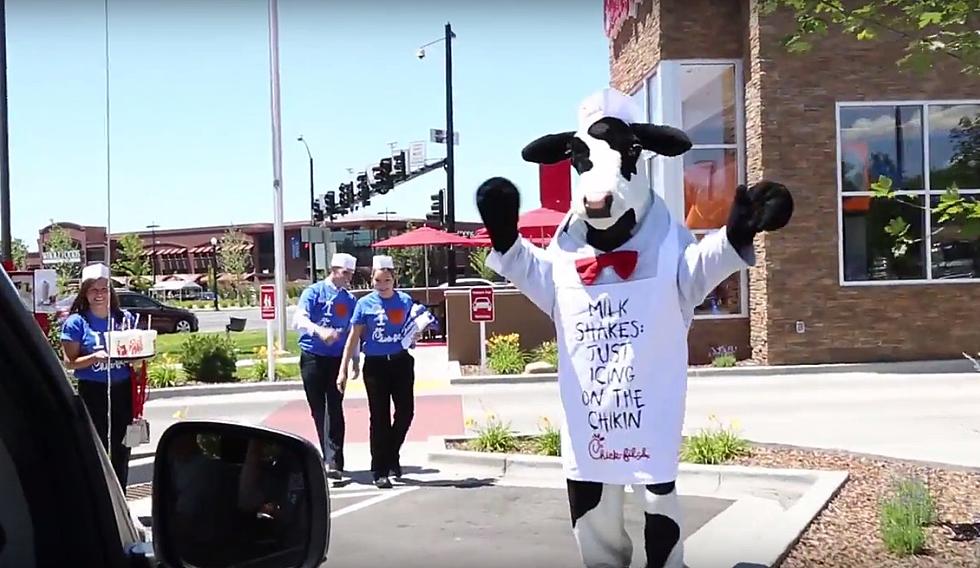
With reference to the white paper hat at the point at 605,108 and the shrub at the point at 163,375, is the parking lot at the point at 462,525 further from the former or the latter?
the shrub at the point at 163,375

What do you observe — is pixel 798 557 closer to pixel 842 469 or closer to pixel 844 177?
pixel 842 469

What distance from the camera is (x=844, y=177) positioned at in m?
16.0

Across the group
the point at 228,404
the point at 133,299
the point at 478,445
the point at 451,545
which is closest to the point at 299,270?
the point at 133,299

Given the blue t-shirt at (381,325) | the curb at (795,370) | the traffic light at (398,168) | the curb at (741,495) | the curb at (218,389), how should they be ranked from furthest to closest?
the traffic light at (398,168)
the curb at (795,370)
the curb at (218,389)
the blue t-shirt at (381,325)
the curb at (741,495)

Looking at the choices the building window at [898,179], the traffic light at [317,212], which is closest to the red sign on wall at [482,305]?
the building window at [898,179]

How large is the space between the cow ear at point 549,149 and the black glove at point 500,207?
0.44 m

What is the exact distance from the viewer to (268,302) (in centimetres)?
1606

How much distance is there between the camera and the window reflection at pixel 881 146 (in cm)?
1600

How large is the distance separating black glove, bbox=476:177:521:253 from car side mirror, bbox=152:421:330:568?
3109mm

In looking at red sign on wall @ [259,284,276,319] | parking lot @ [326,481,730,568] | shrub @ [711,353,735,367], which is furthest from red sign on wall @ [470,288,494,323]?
parking lot @ [326,481,730,568]

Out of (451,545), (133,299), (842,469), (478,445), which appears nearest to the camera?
(451,545)

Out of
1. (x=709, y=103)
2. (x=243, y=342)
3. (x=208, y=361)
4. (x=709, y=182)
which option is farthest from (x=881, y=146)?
(x=243, y=342)

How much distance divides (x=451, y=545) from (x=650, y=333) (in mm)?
2351

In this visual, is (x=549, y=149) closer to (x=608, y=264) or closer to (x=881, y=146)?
(x=608, y=264)
